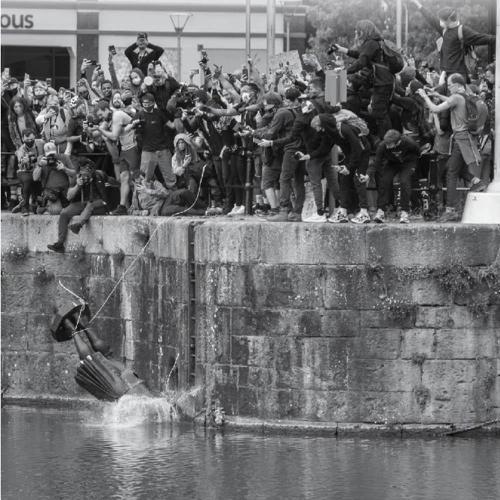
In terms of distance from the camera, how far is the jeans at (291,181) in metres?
20.7

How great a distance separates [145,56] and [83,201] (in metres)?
2.87

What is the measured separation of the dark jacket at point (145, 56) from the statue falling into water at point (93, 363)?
414cm

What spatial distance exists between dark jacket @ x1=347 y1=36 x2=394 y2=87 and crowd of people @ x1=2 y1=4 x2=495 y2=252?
0.06 ft

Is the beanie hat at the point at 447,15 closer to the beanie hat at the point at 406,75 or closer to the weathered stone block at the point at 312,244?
the beanie hat at the point at 406,75

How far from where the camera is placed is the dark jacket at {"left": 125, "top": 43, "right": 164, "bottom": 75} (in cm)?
2548

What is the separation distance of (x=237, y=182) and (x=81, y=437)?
166 inches

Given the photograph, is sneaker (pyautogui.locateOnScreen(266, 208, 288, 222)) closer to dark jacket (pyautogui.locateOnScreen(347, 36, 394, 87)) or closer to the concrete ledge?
dark jacket (pyautogui.locateOnScreen(347, 36, 394, 87))

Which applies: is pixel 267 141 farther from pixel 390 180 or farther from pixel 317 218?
pixel 390 180

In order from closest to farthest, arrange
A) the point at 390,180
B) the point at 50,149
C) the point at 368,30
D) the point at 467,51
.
Answer: 1. the point at 390,180
2. the point at 368,30
3. the point at 467,51
4. the point at 50,149

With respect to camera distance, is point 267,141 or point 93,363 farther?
point 93,363

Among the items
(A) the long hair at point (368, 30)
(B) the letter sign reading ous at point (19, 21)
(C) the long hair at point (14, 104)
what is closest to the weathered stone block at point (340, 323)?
(A) the long hair at point (368, 30)

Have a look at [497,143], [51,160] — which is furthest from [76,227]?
[497,143]

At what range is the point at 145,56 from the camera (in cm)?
2555

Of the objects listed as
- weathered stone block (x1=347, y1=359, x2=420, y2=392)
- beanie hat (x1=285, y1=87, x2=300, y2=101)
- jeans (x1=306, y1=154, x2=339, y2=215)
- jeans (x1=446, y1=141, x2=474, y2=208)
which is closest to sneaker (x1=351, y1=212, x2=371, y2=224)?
jeans (x1=306, y1=154, x2=339, y2=215)
